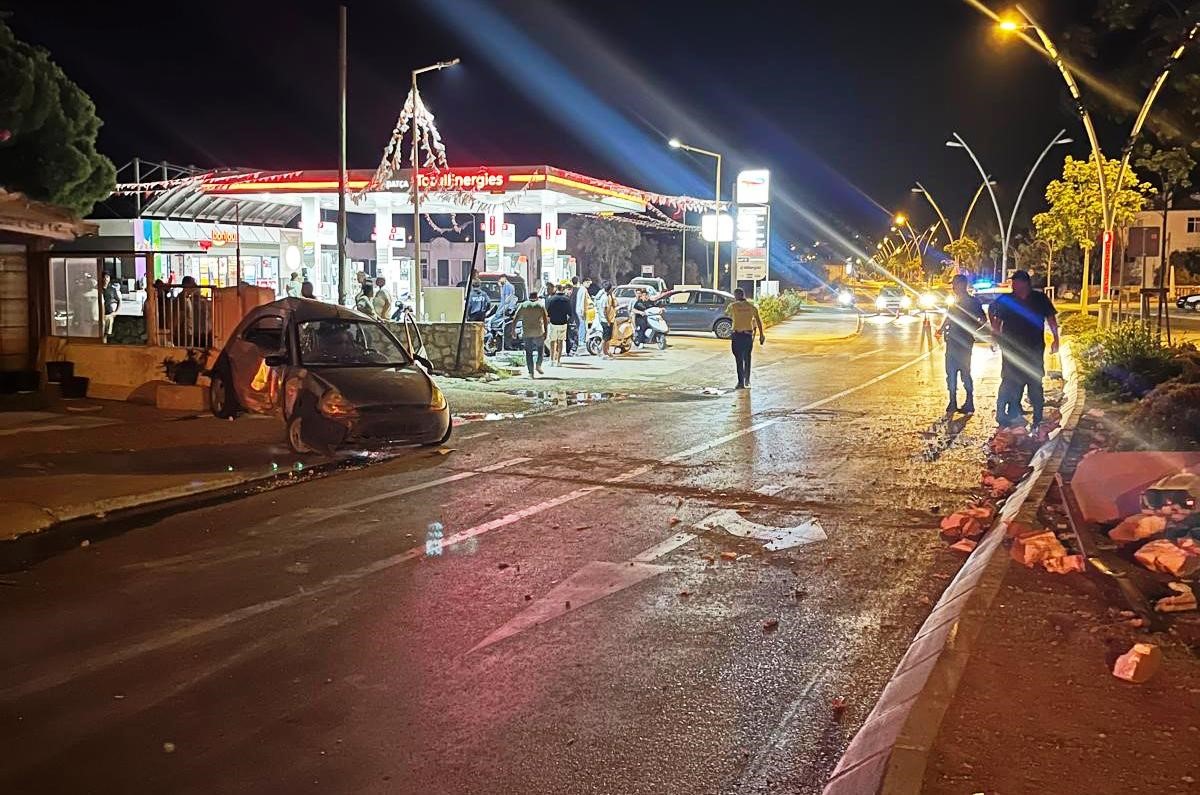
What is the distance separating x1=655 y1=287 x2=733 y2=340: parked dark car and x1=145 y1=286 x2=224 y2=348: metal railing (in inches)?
822

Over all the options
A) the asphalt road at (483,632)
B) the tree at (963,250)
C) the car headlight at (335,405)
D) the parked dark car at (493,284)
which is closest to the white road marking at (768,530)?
the asphalt road at (483,632)

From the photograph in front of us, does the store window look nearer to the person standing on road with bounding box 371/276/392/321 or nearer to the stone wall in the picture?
the stone wall

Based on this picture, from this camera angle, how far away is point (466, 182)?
1316 inches

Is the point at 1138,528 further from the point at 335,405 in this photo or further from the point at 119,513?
the point at 119,513

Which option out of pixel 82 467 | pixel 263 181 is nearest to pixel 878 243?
pixel 263 181

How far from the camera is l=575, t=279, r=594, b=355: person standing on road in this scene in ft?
86.9

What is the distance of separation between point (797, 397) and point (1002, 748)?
14.1m

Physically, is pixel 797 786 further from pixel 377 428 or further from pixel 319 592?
pixel 377 428

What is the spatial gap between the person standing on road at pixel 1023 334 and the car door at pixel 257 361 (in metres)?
8.21

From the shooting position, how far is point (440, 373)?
68.2ft

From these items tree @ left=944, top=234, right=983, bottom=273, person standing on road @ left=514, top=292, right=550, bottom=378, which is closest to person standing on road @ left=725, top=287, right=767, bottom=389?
person standing on road @ left=514, top=292, right=550, bottom=378

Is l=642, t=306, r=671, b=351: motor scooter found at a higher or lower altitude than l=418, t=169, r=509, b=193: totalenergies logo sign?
lower

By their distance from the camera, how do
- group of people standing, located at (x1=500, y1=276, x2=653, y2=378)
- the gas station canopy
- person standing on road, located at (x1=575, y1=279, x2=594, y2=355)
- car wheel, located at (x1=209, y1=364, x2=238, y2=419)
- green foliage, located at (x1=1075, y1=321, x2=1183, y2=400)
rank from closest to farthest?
car wheel, located at (x1=209, y1=364, x2=238, y2=419) < green foliage, located at (x1=1075, y1=321, x2=1183, y2=400) < group of people standing, located at (x1=500, y1=276, x2=653, y2=378) < person standing on road, located at (x1=575, y1=279, x2=594, y2=355) < the gas station canopy

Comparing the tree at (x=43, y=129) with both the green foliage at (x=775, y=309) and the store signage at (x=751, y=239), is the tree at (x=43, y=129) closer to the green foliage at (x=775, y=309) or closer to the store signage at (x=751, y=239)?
the green foliage at (x=775, y=309)
